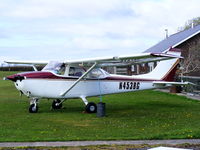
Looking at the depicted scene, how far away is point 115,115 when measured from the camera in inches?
562

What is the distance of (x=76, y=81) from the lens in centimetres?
1512

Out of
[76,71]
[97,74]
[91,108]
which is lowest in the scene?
[91,108]

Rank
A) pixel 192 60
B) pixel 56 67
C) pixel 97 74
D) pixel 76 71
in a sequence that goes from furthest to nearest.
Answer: pixel 192 60
pixel 97 74
pixel 76 71
pixel 56 67

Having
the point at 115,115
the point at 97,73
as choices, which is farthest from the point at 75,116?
the point at 97,73

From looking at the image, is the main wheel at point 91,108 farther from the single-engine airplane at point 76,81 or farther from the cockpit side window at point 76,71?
the cockpit side window at point 76,71

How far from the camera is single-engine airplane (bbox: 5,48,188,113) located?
576 inches

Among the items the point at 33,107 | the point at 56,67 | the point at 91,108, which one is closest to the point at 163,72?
the point at 91,108

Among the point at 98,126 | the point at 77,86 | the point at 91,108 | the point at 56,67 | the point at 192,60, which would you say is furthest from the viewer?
the point at 192,60

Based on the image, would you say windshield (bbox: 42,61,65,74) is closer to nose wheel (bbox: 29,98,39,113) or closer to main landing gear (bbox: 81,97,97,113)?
nose wheel (bbox: 29,98,39,113)

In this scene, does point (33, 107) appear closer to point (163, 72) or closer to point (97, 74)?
point (97, 74)

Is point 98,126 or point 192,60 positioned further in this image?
point 192,60

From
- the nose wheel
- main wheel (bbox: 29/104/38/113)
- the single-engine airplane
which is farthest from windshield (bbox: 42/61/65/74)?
main wheel (bbox: 29/104/38/113)

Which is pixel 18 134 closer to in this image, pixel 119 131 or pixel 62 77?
pixel 119 131

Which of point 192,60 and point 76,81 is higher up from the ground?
point 192,60
